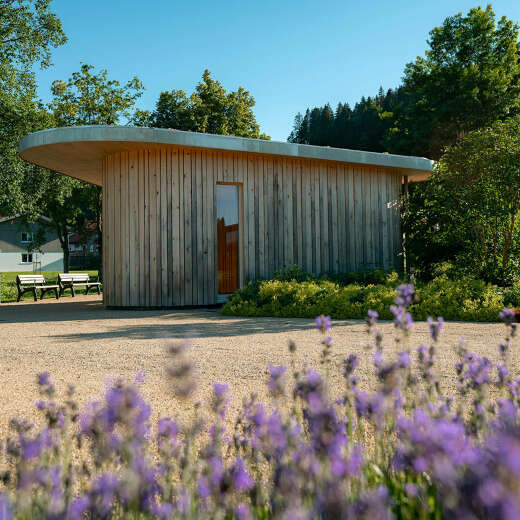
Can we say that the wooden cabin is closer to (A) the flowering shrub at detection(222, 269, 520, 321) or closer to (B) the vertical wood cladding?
(B) the vertical wood cladding

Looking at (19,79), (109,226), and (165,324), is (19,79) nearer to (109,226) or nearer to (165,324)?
(109,226)

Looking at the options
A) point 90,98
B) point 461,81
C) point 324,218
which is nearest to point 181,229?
point 324,218

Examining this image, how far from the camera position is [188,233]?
9.67 meters

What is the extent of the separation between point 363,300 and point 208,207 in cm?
397

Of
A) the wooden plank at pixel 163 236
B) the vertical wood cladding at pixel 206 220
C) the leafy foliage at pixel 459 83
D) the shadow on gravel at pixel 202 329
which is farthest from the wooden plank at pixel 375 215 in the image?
the leafy foliage at pixel 459 83

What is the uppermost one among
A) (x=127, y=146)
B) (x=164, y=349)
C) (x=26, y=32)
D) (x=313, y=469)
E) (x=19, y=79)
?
(x=26, y=32)

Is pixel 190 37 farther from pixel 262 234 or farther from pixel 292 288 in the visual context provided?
pixel 292 288

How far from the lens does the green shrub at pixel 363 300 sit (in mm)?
7102

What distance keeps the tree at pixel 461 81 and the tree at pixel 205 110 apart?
9699 millimetres

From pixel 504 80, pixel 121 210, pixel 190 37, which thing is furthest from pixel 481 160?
pixel 504 80

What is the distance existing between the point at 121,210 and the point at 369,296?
5554mm

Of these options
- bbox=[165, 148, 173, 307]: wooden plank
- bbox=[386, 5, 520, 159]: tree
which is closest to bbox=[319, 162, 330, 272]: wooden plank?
bbox=[165, 148, 173, 307]: wooden plank

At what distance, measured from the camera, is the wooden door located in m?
10.7

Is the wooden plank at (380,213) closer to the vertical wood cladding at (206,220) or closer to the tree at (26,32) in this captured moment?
the vertical wood cladding at (206,220)
